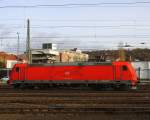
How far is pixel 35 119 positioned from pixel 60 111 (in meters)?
2.34

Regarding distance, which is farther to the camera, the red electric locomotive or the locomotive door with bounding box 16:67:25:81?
the locomotive door with bounding box 16:67:25:81

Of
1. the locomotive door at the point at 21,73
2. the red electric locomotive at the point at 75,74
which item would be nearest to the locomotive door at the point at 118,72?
the red electric locomotive at the point at 75,74

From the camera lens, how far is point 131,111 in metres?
18.2

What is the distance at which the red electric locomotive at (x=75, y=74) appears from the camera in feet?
136

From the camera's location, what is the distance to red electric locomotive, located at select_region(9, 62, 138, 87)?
136ft

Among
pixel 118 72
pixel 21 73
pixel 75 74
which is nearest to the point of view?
pixel 118 72

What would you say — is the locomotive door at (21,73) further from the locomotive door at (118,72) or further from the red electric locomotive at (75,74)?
the locomotive door at (118,72)

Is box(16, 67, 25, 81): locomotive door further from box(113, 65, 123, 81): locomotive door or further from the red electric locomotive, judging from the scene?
box(113, 65, 123, 81): locomotive door

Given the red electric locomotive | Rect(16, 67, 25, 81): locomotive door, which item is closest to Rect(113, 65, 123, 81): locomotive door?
the red electric locomotive

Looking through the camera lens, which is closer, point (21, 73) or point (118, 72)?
point (118, 72)

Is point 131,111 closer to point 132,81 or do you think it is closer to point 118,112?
point 118,112

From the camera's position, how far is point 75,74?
4356cm

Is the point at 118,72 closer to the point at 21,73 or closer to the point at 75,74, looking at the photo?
the point at 75,74

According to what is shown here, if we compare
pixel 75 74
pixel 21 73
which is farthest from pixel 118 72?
pixel 21 73
